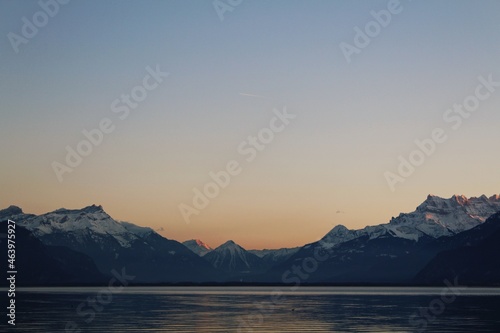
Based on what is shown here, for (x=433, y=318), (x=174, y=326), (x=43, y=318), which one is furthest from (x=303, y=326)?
(x=43, y=318)

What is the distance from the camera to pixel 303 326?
350 feet

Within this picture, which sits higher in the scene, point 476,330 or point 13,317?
point 13,317

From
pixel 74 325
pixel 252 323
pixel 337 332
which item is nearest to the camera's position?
pixel 337 332

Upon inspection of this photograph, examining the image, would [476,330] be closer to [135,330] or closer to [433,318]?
[433,318]

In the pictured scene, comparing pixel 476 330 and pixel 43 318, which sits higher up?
pixel 43 318

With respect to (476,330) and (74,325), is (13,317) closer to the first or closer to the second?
(74,325)

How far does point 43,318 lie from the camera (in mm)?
117125

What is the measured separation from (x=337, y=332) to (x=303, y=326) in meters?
10.7

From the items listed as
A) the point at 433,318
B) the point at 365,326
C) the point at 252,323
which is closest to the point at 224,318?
the point at 252,323

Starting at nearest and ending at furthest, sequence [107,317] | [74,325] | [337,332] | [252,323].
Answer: [337,332], [74,325], [252,323], [107,317]

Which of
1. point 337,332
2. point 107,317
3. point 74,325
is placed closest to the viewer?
point 337,332

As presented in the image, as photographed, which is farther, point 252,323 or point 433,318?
point 433,318

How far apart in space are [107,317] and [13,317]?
14.9 metres

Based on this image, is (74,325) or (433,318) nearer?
(74,325)
